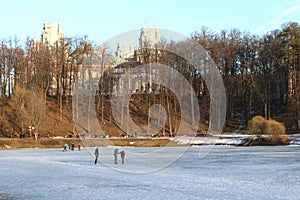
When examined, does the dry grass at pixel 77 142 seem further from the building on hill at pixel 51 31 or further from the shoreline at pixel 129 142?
the building on hill at pixel 51 31

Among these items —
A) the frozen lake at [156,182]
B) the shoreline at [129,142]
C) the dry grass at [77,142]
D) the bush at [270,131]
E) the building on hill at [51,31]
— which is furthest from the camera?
the building on hill at [51,31]

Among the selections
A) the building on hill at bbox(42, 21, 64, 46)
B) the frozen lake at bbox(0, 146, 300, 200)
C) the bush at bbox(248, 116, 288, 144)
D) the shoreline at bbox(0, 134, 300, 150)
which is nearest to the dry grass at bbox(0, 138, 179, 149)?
the shoreline at bbox(0, 134, 300, 150)

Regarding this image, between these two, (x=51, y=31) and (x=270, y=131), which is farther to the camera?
(x=51, y=31)

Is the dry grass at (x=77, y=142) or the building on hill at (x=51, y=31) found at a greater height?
the building on hill at (x=51, y=31)

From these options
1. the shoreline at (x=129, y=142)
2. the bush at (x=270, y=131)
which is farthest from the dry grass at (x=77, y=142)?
the bush at (x=270, y=131)

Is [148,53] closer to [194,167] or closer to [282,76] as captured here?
[282,76]

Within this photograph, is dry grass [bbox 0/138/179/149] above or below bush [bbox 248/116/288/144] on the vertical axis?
below

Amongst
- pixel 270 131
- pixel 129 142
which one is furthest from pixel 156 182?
pixel 129 142

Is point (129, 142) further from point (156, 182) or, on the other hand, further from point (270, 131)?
point (156, 182)

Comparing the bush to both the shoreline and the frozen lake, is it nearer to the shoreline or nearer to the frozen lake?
the shoreline

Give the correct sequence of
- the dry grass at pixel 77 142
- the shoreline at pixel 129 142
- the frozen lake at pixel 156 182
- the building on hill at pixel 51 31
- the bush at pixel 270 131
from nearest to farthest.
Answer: the frozen lake at pixel 156 182, the bush at pixel 270 131, the shoreline at pixel 129 142, the dry grass at pixel 77 142, the building on hill at pixel 51 31

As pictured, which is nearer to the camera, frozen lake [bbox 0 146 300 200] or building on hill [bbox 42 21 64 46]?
frozen lake [bbox 0 146 300 200]

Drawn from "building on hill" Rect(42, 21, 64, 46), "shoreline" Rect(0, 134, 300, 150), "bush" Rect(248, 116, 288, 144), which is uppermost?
"building on hill" Rect(42, 21, 64, 46)

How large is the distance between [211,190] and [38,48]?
58.8 metres
